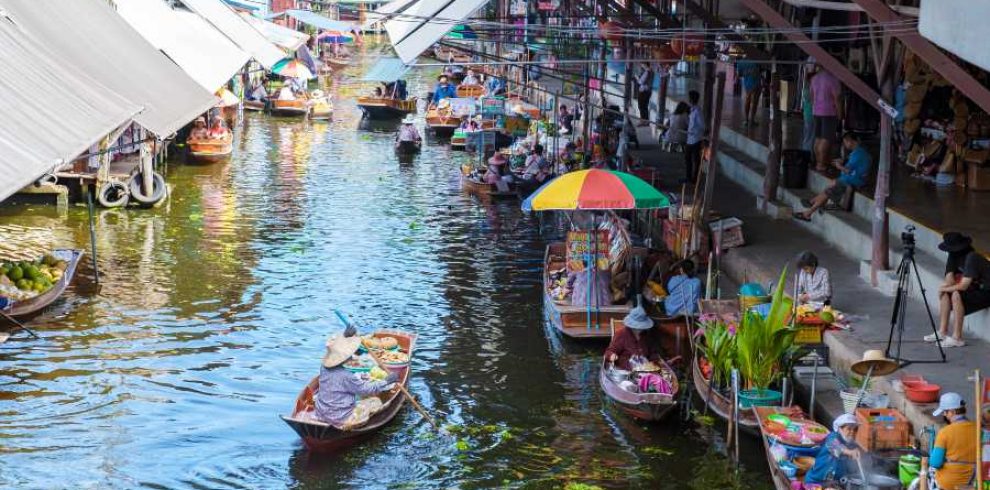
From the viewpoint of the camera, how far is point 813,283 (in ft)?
51.1

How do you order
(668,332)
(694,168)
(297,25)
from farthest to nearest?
(297,25) → (694,168) → (668,332)

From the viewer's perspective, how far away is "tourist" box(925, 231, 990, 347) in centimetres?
1351

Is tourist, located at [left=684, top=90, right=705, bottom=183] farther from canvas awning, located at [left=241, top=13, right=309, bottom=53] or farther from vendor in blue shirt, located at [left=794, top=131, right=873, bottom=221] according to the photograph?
canvas awning, located at [left=241, top=13, right=309, bottom=53]

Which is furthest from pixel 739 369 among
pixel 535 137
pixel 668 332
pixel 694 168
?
pixel 535 137

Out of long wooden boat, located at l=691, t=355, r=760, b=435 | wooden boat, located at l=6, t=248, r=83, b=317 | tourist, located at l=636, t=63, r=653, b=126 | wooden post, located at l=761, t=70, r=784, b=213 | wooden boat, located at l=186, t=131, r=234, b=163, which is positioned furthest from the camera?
tourist, located at l=636, t=63, r=653, b=126

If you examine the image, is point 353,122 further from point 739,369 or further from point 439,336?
point 739,369

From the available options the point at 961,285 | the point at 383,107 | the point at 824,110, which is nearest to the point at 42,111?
the point at 961,285

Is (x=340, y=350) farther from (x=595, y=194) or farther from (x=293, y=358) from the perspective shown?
(x=595, y=194)

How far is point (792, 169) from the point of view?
2197cm

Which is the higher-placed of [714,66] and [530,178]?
[714,66]

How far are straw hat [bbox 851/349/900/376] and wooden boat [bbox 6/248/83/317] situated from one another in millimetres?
10734

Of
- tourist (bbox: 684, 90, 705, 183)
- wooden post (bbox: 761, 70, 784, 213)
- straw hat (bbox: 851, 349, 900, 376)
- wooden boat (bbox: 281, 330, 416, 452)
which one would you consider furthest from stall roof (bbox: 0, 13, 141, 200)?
tourist (bbox: 684, 90, 705, 183)

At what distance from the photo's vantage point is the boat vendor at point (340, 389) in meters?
13.0

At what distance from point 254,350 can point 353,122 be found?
27096 millimetres
